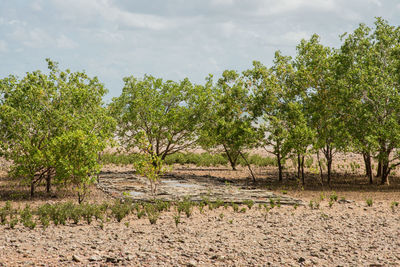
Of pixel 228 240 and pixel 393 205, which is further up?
pixel 393 205

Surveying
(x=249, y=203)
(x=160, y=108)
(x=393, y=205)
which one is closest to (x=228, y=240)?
(x=249, y=203)

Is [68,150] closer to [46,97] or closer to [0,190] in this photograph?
[46,97]

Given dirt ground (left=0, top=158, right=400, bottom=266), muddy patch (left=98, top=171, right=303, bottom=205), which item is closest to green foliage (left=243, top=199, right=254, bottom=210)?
dirt ground (left=0, top=158, right=400, bottom=266)

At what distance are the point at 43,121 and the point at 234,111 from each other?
10414 mm

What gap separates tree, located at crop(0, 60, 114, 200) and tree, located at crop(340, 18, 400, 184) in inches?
454

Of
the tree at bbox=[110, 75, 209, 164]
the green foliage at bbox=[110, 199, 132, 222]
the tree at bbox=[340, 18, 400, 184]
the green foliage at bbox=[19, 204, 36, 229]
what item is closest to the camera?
the green foliage at bbox=[19, 204, 36, 229]

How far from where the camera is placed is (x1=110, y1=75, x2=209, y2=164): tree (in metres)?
25.6

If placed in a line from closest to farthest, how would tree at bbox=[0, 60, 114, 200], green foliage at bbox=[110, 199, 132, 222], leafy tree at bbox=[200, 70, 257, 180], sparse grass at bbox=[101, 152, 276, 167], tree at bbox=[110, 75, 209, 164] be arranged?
green foliage at bbox=[110, 199, 132, 222] < tree at bbox=[0, 60, 114, 200] < leafy tree at bbox=[200, 70, 257, 180] < tree at bbox=[110, 75, 209, 164] < sparse grass at bbox=[101, 152, 276, 167]

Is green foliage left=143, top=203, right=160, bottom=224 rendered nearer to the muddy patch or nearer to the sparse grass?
the muddy patch

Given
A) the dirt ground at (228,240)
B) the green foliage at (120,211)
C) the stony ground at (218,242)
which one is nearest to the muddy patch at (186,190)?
the dirt ground at (228,240)

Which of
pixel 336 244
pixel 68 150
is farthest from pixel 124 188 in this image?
pixel 336 244

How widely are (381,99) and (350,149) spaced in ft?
9.41

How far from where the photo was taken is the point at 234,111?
23.9 m

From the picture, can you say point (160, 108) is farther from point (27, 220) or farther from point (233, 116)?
point (27, 220)
